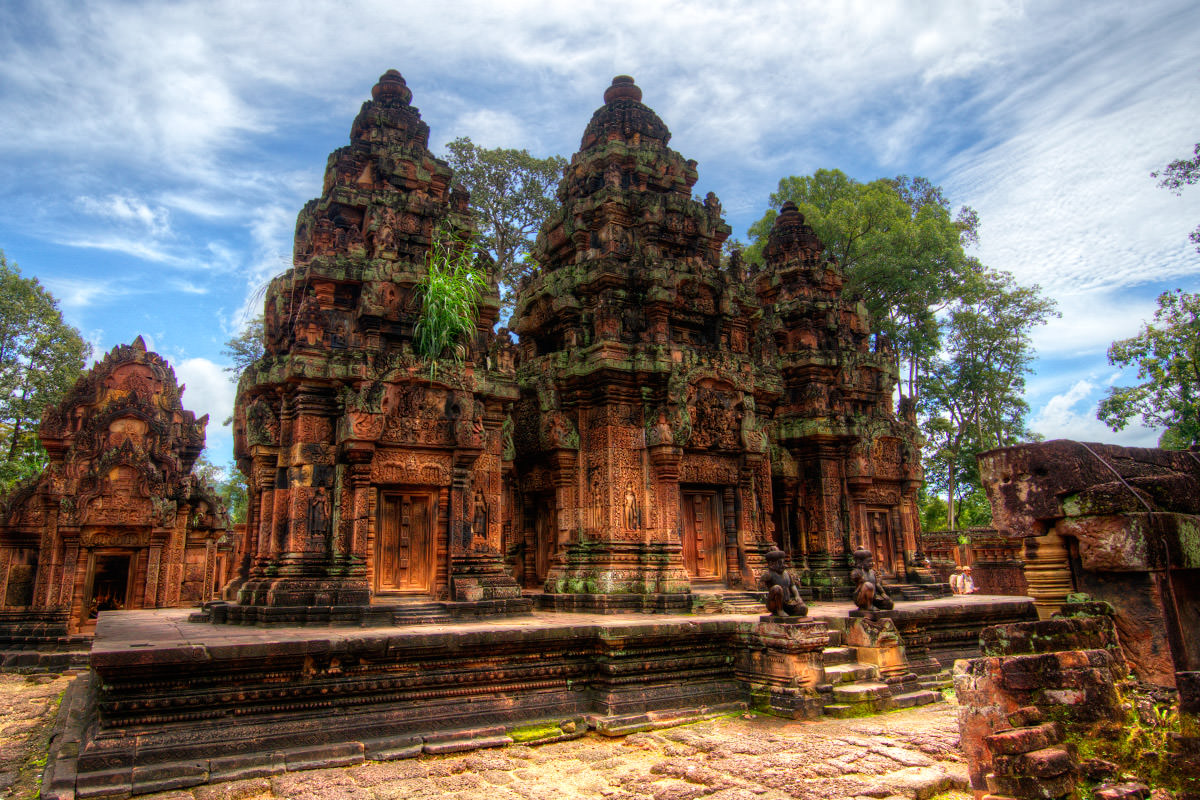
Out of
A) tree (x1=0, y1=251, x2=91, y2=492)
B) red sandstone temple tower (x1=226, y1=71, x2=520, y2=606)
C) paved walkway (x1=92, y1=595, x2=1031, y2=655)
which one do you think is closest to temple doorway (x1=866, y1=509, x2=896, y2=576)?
paved walkway (x1=92, y1=595, x2=1031, y2=655)

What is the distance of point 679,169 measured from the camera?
13562mm

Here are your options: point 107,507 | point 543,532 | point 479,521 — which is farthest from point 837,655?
point 107,507

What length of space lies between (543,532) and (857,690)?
21.0 feet

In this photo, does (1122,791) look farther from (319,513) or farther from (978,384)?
(978,384)

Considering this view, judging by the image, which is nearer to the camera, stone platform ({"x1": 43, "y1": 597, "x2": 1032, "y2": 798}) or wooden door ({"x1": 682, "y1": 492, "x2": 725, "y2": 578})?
stone platform ({"x1": 43, "y1": 597, "x2": 1032, "y2": 798})

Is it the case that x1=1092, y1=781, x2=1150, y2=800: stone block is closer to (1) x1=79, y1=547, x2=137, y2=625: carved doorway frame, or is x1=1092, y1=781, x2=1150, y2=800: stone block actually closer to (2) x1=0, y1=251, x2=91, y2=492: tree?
(1) x1=79, y1=547, x2=137, y2=625: carved doorway frame

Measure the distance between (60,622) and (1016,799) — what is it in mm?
14976

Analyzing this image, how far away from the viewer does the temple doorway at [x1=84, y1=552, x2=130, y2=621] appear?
14430 mm

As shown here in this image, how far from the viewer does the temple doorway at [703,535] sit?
470 inches

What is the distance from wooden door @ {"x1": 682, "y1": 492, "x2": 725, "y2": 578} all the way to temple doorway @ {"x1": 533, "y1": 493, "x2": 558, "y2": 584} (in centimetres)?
224

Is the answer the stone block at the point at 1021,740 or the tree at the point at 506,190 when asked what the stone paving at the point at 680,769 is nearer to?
the stone block at the point at 1021,740

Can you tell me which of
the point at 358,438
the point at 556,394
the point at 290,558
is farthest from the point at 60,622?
the point at 556,394

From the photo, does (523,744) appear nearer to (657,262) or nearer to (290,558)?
(290,558)

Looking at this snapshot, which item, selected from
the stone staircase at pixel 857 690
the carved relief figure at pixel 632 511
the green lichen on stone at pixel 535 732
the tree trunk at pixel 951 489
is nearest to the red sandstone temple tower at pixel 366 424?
the carved relief figure at pixel 632 511
